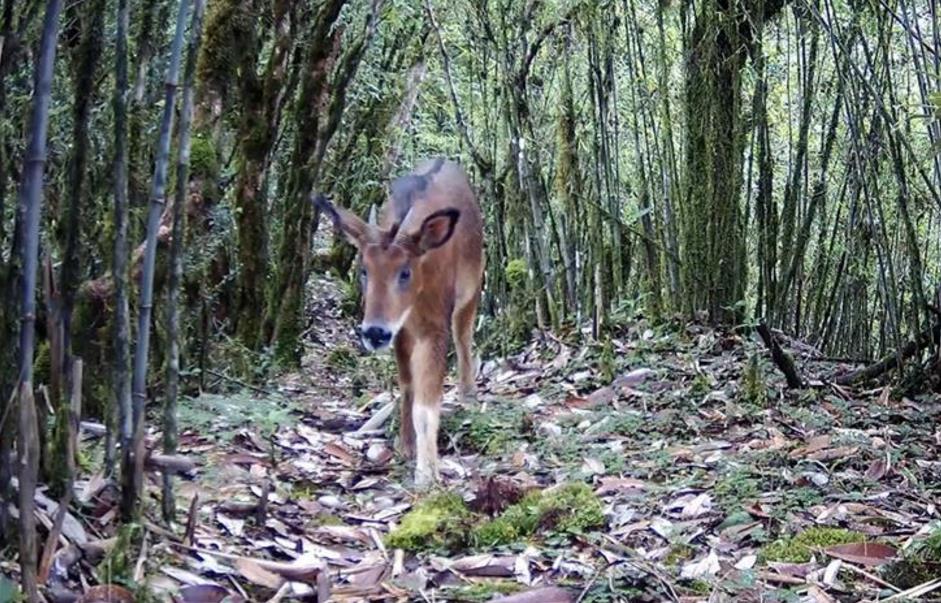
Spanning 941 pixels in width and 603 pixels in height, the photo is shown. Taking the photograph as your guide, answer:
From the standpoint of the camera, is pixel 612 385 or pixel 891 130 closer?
pixel 891 130

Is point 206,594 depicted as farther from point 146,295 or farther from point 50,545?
point 146,295

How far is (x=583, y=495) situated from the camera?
383 centimetres

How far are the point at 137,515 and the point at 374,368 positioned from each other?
4.37m

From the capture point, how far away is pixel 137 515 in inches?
108

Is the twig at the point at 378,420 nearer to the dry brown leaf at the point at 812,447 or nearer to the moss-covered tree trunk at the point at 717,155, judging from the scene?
the dry brown leaf at the point at 812,447

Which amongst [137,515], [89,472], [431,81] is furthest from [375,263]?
[431,81]

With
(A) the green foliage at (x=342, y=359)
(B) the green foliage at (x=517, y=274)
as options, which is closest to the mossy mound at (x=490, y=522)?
(A) the green foliage at (x=342, y=359)

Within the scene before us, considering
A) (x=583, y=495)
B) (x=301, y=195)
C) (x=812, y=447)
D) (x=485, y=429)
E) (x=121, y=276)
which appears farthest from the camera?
(x=301, y=195)

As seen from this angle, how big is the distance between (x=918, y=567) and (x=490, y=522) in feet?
4.05

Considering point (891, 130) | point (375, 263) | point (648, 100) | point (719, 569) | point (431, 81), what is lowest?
point (719, 569)

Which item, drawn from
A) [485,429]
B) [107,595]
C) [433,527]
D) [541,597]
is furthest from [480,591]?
[485,429]

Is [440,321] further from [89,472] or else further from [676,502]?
[89,472]

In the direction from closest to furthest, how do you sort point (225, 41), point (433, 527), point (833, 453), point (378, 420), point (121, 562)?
point (121, 562) < point (433, 527) < point (833, 453) < point (378, 420) < point (225, 41)

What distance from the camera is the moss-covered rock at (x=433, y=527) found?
11.5 ft
